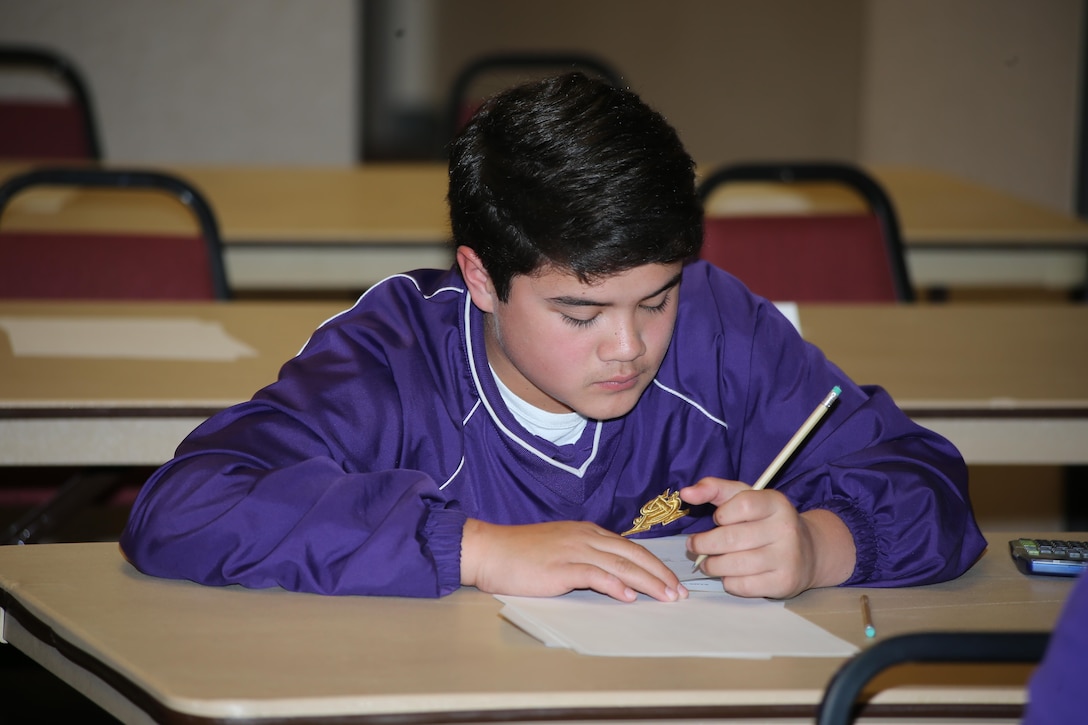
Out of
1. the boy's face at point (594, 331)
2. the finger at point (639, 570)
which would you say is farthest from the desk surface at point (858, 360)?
the finger at point (639, 570)

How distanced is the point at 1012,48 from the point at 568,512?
393cm

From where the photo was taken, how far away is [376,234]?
267 cm

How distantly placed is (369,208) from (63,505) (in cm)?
132

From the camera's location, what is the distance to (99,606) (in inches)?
41.7

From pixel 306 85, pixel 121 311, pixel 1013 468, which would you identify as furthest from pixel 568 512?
pixel 306 85

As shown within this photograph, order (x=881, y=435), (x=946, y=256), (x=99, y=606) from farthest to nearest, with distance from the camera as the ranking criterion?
(x=946, y=256)
(x=881, y=435)
(x=99, y=606)

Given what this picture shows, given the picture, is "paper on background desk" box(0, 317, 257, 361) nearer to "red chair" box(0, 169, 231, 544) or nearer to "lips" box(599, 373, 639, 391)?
"red chair" box(0, 169, 231, 544)

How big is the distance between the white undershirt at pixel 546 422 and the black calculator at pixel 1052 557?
0.45 m

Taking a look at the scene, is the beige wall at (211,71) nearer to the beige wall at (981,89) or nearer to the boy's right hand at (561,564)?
the beige wall at (981,89)

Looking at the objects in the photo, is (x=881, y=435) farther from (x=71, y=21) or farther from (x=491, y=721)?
(x=71, y=21)

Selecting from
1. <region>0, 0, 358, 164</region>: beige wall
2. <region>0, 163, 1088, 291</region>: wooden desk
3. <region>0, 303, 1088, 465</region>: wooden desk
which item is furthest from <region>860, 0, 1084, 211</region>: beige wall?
<region>0, 303, 1088, 465</region>: wooden desk

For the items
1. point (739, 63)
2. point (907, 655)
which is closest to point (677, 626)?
point (907, 655)

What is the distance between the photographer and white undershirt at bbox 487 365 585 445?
1.35 m

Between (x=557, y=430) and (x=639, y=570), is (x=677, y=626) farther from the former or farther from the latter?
(x=557, y=430)
